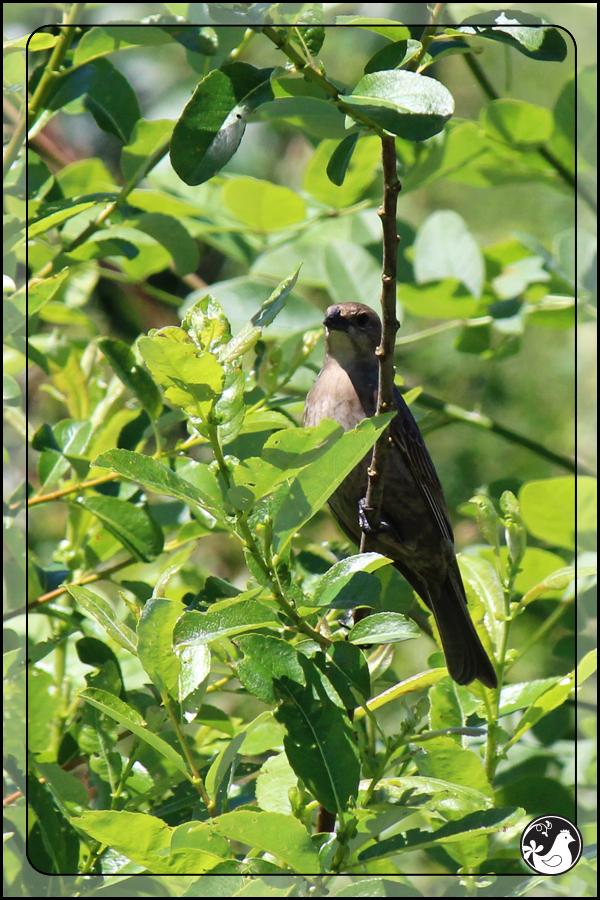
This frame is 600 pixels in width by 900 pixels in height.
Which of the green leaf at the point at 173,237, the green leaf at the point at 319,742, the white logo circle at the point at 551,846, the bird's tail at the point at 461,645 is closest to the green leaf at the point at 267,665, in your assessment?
the green leaf at the point at 319,742

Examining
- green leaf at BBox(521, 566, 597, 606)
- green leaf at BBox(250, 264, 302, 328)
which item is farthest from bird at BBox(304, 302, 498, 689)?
green leaf at BBox(250, 264, 302, 328)

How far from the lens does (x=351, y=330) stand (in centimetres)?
Answer: 250

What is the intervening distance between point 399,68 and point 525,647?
1.26 metres

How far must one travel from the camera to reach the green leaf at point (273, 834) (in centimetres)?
136

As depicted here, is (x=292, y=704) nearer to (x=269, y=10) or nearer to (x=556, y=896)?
(x=556, y=896)

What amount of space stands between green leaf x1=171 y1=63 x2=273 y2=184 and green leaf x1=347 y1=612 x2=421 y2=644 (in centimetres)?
79

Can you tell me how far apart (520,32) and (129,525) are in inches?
51.3

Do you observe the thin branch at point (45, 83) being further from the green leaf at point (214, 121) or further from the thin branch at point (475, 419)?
the thin branch at point (475, 419)

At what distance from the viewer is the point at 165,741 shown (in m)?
1.57

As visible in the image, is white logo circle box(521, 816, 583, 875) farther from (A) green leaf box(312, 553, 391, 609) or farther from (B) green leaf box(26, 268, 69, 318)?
(B) green leaf box(26, 268, 69, 318)

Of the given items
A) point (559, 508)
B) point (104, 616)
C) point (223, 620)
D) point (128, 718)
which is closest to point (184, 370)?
point (223, 620)

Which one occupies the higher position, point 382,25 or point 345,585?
point 382,25

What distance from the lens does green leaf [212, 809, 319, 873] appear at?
1.36m

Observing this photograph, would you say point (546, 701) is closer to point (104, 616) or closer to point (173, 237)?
point (104, 616)
